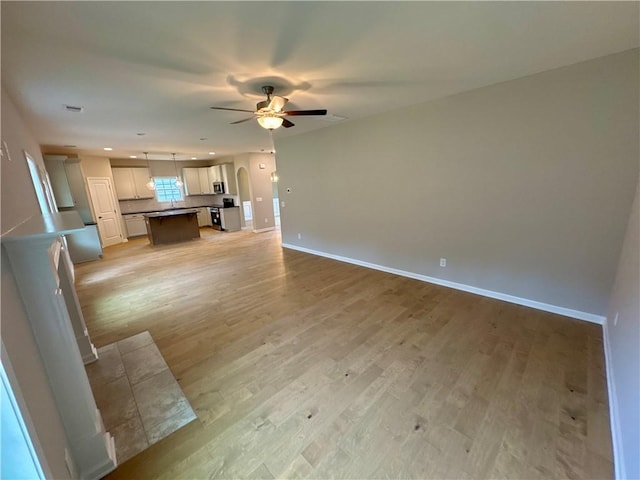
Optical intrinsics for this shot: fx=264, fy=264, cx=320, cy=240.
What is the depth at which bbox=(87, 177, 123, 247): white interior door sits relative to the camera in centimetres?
724

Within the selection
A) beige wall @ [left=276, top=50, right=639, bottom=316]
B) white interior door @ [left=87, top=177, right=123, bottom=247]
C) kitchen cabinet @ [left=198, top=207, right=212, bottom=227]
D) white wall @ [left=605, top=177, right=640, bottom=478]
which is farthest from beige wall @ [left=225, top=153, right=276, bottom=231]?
white wall @ [left=605, top=177, right=640, bottom=478]

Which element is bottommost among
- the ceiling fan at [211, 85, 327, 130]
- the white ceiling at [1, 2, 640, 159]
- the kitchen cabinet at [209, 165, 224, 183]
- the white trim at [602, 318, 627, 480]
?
the white trim at [602, 318, 627, 480]

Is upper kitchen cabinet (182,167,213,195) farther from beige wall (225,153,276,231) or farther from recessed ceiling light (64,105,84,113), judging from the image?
recessed ceiling light (64,105,84,113)

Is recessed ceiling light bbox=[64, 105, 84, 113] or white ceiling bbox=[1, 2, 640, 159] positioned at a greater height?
white ceiling bbox=[1, 2, 640, 159]

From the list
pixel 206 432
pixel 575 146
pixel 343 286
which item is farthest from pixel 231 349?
pixel 575 146

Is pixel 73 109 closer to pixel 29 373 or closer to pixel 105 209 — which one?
pixel 29 373

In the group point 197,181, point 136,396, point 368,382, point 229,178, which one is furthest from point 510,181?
point 197,181

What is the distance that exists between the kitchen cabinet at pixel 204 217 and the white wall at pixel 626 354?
10.5 meters

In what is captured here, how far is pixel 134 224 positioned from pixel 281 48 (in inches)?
347

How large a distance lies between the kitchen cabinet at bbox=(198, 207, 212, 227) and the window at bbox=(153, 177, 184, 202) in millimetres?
876

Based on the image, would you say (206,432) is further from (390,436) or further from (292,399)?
(390,436)

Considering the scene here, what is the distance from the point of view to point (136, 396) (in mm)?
2053

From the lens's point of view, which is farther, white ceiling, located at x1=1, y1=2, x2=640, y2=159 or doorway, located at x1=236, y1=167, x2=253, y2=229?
doorway, located at x1=236, y1=167, x2=253, y2=229

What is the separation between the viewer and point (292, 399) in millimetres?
1954
